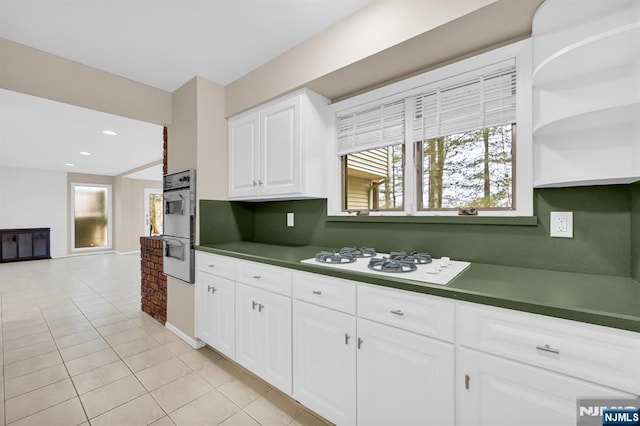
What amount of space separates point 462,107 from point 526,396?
150 cm

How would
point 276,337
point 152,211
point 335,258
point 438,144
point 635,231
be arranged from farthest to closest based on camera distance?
point 152,211, point 438,144, point 276,337, point 335,258, point 635,231

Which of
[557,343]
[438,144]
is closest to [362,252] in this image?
[438,144]

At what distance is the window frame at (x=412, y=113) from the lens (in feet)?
4.85

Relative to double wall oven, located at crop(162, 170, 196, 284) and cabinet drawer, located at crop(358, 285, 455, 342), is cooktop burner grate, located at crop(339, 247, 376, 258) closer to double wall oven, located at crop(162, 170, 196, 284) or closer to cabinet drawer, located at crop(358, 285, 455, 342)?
cabinet drawer, located at crop(358, 285, 455, 342)

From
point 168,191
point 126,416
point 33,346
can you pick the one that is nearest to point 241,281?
point 126,416

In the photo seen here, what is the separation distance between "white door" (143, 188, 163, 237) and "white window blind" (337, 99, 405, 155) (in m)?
8.36

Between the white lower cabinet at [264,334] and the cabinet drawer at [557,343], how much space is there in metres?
1.01

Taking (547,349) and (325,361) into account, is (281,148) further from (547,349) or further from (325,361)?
(547,349)

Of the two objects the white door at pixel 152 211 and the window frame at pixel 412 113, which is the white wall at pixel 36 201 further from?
the window frame at pixel 412 113

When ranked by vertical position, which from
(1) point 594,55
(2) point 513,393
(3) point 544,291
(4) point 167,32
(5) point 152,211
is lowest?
(2) point 513,393

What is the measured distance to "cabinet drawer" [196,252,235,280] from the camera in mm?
2113

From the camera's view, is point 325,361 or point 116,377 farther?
point 116,377

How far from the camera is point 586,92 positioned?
126 centimetres

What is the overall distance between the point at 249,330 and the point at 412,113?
6.19 feet
